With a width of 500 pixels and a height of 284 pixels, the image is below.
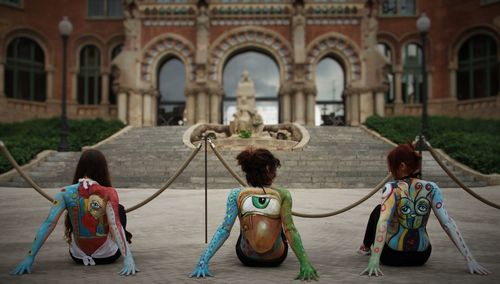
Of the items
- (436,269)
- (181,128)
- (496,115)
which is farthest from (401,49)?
(436,269)

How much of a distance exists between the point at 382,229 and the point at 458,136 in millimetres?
15753

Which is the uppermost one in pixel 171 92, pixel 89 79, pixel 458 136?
pixel 89 79

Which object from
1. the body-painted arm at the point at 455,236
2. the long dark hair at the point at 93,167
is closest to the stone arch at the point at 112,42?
the long dark hair at the point at 93,167

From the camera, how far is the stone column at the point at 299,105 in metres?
29.3

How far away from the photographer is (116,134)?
22781 mm

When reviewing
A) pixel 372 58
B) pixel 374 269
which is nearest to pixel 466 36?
pixel 372 58

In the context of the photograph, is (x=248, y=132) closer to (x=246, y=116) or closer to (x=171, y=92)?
(x=246, y=116)

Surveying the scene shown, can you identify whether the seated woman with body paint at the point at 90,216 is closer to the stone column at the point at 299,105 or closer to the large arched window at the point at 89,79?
the stone column at the point at 299,105

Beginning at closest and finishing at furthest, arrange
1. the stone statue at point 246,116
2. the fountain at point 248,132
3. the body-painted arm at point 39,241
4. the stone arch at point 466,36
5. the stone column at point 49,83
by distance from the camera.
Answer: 1. the body-painted arm at point 39,241
2. the fountain at point 248,132
3. the stone statue at point 246,116
4. the stone arch at point 466,36
5. the stone column at point 49,83

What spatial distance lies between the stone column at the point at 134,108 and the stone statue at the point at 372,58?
13.5 meters

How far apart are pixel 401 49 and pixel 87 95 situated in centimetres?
2122

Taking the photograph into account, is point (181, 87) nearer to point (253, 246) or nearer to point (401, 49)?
point (401, 49)

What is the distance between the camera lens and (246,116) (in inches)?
857

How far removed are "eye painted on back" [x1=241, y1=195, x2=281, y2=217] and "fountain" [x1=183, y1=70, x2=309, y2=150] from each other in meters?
14.3
